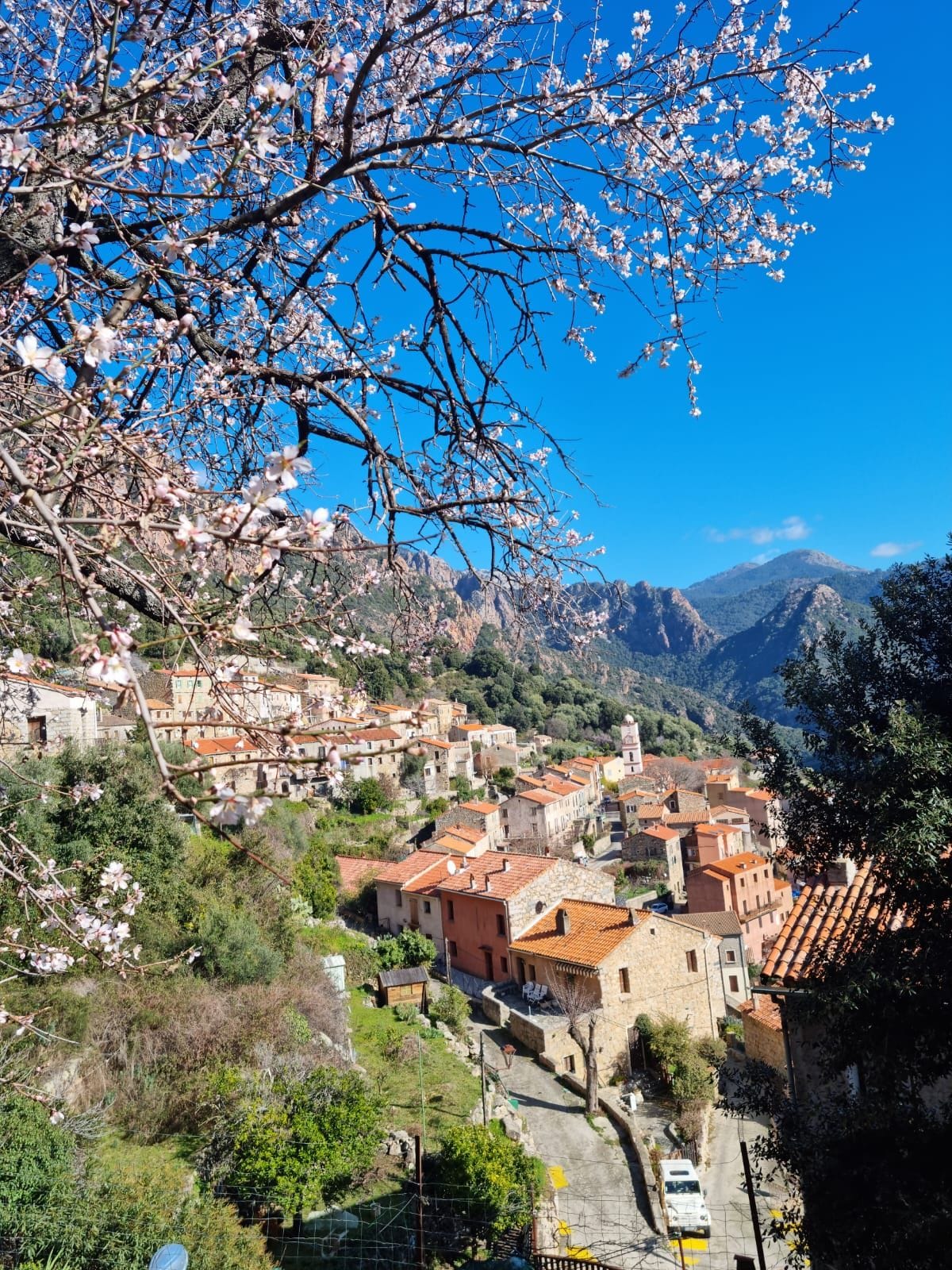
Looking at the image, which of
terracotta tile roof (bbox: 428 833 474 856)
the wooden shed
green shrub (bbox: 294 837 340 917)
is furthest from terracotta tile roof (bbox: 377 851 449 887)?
the wooden shed

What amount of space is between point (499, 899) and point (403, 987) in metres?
5.62

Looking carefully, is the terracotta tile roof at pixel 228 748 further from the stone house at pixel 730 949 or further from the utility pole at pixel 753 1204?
the stone house at pixel 730 949

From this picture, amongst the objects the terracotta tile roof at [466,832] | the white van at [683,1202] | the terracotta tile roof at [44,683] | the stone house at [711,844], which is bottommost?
the white van at [683,1202]

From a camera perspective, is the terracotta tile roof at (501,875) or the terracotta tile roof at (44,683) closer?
Result: the terracotta tile roof at (44,683)

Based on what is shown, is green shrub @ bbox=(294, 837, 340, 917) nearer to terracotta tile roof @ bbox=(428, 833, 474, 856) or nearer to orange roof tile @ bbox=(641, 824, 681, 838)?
terracotta tile roof @ bbox=(428, 833, 474, 856)

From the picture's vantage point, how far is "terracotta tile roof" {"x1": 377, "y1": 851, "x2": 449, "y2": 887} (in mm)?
28344

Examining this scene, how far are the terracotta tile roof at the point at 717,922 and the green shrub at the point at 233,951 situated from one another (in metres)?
20.1

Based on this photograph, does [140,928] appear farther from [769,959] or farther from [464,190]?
[464,190]

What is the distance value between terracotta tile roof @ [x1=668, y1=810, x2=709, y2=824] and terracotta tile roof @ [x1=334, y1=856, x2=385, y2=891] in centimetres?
2104

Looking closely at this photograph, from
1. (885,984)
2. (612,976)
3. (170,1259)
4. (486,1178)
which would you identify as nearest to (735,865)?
(612,976)

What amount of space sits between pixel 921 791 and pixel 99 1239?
294 inches

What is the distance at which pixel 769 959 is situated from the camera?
8.96 metres

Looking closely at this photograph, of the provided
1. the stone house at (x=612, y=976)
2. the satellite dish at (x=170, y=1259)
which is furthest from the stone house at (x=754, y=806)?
the satellite dish at (x=170, y=1259)

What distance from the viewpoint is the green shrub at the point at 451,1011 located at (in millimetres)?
19297
